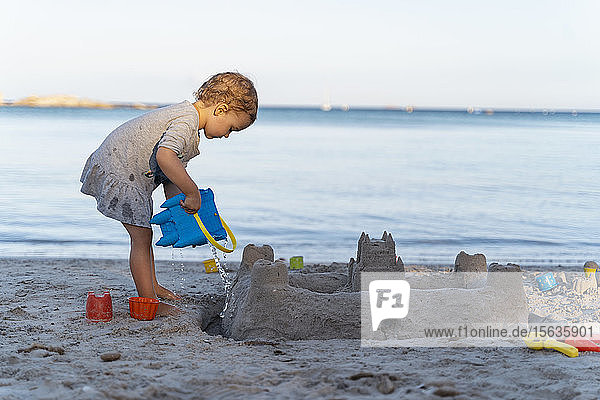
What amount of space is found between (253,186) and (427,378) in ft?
30.5

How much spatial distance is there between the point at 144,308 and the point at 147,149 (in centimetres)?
90

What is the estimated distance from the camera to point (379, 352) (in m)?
2.88

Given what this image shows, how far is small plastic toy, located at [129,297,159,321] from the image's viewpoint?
11.2 feet

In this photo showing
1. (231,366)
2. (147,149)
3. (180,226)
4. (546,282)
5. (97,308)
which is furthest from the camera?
(546,282)

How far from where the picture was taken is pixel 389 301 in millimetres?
3254

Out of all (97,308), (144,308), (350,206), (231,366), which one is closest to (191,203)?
(144,308)

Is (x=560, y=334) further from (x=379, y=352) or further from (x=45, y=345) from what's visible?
(x=45, y=345)

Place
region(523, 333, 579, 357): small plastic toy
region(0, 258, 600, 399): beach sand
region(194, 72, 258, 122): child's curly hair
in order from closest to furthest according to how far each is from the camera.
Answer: region(0, 258, 600, 399): beach sand
region(523, 333, 579, 357): small plastic toy
region(194, 72, 258, 122): child's curly hair

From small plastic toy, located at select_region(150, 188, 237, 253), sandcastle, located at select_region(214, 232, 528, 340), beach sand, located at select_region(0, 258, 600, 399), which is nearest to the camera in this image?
beach sand, located at select_region(0, 258, 600, 399)

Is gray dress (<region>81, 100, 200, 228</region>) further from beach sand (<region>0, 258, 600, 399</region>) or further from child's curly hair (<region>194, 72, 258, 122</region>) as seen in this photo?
beach sand (<region>0, 258, 600, 399</region>)

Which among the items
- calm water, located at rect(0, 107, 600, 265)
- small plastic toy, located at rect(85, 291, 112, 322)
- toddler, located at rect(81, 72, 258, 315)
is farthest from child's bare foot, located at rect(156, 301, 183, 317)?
calm water, located at rect(0, 107, 600, 265)

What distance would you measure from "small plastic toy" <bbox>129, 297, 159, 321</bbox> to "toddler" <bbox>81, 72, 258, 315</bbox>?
10 cm

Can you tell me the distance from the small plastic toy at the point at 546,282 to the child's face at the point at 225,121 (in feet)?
7.61

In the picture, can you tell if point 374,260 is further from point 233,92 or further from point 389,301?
point 233,92
